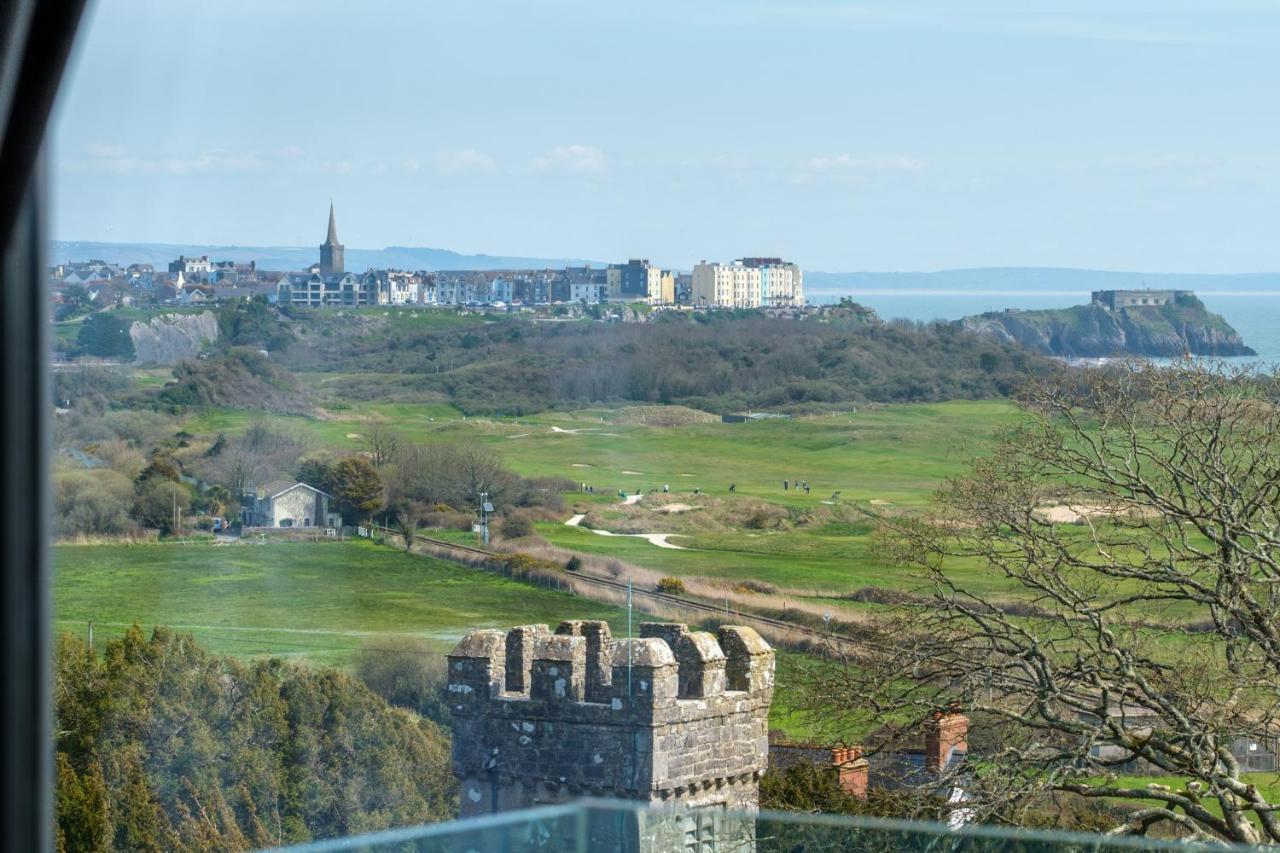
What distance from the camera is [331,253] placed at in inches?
1617

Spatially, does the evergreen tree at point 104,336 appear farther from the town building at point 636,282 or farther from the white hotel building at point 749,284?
the white hotel building at point 749,284

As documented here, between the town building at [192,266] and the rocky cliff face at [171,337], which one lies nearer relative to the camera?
the rocky cliff face at [171,337]

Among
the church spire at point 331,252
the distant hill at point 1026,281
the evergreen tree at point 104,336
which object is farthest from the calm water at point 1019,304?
the evergreen tree at point 104,336

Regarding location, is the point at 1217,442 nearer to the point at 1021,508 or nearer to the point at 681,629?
the point at 1021,508

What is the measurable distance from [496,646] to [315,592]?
17.1m

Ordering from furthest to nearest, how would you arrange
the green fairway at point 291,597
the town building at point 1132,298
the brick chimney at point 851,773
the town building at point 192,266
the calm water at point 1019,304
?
the calm water at point 1019,304
the town building at point 1132,298
the town building at point 192,266
the green fairway at point 291,597
the brick chimney at point 851,773

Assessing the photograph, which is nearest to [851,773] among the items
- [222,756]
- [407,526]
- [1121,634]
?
[1121,634]

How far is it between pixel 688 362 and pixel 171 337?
11.8 metres

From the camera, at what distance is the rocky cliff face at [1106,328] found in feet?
122

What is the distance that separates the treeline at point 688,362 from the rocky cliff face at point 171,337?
261 cm

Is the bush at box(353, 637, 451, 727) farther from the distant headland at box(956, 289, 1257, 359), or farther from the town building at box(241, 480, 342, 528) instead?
the distant headland at box(956, 289, 1257, 359)

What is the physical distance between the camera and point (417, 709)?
25.1 metres

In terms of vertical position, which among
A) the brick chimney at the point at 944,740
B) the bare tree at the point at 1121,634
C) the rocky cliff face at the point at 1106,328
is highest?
the rocky cliff face at the point at 1106,328

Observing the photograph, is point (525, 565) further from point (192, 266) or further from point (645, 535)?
point (192, 266)
